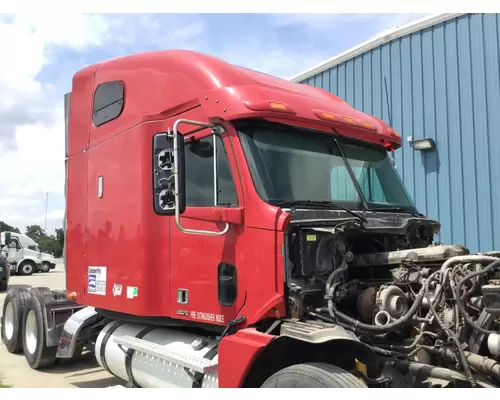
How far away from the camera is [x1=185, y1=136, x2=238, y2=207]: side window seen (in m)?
4.08

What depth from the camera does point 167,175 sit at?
3861mm

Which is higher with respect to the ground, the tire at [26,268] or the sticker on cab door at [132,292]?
the sticker on cab door at [132,292]

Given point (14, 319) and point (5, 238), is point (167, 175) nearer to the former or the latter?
point (14, 319)

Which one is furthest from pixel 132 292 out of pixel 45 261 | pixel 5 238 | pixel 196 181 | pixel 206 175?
pixel 45 261

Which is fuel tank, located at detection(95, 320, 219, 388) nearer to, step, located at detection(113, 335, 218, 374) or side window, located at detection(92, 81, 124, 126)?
step, located at detection(113, 335, 218, 374)

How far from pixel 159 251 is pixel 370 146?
2.29 m

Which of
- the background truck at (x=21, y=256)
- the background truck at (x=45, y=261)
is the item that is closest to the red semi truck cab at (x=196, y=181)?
the background truck at (x=21, y=256)

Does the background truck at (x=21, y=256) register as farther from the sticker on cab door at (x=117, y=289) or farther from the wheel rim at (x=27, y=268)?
the sticker on cab door at (x=117, y=289)

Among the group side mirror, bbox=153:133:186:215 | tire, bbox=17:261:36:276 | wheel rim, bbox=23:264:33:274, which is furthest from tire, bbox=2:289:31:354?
wheel rim, bbox=23:264:33:274

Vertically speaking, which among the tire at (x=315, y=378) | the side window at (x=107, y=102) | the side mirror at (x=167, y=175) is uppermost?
the side window at (x=107, y=102)

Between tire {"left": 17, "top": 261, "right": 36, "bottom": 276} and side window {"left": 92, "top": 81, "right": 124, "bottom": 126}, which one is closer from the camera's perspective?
side window {"left": 92, "top": 81, "right": 124, "bottom": 126}

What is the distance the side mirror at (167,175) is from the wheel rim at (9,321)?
5.18 m

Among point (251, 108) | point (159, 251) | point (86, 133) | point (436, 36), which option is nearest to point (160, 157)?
point (251, 108)

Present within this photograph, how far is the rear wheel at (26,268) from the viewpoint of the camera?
2883 cm
